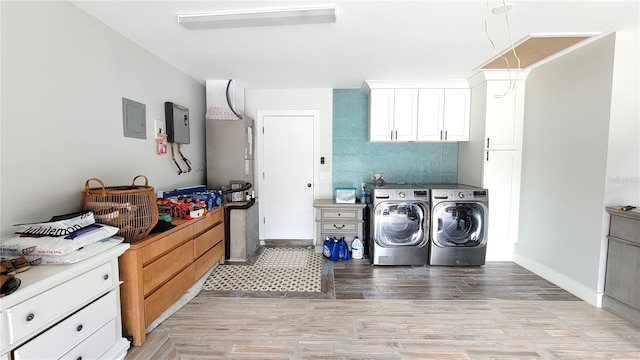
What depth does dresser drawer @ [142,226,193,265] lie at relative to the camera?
1670mm

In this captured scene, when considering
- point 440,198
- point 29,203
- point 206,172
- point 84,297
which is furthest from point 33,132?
point 440,198

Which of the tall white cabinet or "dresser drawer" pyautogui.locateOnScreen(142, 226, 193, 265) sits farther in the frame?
the tall white cabinet

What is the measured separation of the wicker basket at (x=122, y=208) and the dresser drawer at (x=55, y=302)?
25 cm

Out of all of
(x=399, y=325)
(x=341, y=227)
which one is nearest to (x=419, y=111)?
(x=341, y=227)

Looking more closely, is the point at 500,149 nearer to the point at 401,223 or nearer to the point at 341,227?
the point at 401,223

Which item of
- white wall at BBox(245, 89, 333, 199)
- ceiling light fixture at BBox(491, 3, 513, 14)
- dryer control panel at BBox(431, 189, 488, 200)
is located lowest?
dryer control panel at BBox(431, 189, 488, 200)

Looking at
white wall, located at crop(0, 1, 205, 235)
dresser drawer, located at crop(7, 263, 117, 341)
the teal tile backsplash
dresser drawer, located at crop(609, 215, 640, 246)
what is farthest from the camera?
the teal tile backsplash

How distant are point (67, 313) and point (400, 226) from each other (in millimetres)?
2884

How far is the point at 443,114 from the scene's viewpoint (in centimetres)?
324

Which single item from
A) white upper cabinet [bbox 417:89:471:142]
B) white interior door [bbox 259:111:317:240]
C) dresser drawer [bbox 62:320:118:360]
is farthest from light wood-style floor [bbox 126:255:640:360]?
white upper cabinet [bbox 417:89:471:142]

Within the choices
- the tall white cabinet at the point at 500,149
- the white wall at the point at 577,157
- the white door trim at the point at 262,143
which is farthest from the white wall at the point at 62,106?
the white wall at the point at 577,157

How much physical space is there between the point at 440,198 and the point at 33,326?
3279mm

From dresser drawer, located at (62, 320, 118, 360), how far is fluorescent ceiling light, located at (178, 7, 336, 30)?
2.12m

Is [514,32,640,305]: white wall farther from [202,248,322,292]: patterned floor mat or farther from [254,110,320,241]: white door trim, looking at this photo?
[254,110,320,241]: white door trim
